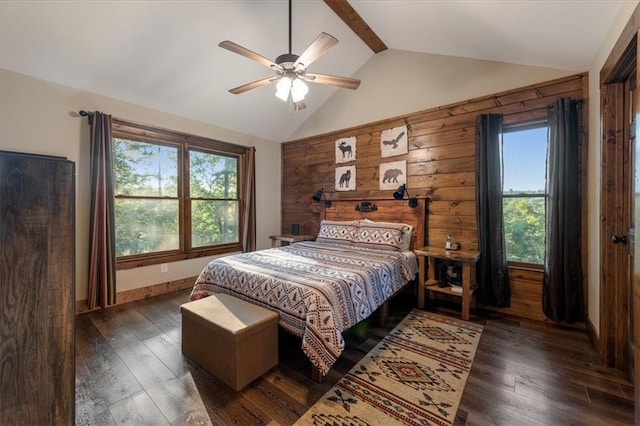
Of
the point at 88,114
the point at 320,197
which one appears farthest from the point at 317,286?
the point at 88,114

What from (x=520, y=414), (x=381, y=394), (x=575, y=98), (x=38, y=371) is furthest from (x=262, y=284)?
(x=575, y=98)

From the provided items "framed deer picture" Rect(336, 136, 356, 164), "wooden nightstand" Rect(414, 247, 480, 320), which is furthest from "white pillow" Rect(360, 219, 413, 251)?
"framed deer picture" Rect(336, 136, 356, 164)

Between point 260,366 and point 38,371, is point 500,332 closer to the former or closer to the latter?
point 260,366

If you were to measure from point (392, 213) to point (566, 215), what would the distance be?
1.78m

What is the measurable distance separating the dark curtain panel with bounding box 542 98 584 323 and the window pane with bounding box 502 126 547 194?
0.74 feet

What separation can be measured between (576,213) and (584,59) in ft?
4.38

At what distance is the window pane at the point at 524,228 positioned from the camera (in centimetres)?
279

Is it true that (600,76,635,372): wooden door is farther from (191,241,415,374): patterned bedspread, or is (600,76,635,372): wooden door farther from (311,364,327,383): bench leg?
(311,364,327,383): bench leg

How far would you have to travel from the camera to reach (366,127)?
404cm

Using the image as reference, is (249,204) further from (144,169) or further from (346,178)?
(346,178)

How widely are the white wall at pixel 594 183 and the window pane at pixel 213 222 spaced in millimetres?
4356

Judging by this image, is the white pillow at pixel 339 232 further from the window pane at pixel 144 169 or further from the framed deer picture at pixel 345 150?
the window pane at pixel 144 169

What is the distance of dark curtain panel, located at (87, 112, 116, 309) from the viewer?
9.68 feet

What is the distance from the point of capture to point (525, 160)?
9.38 feet
